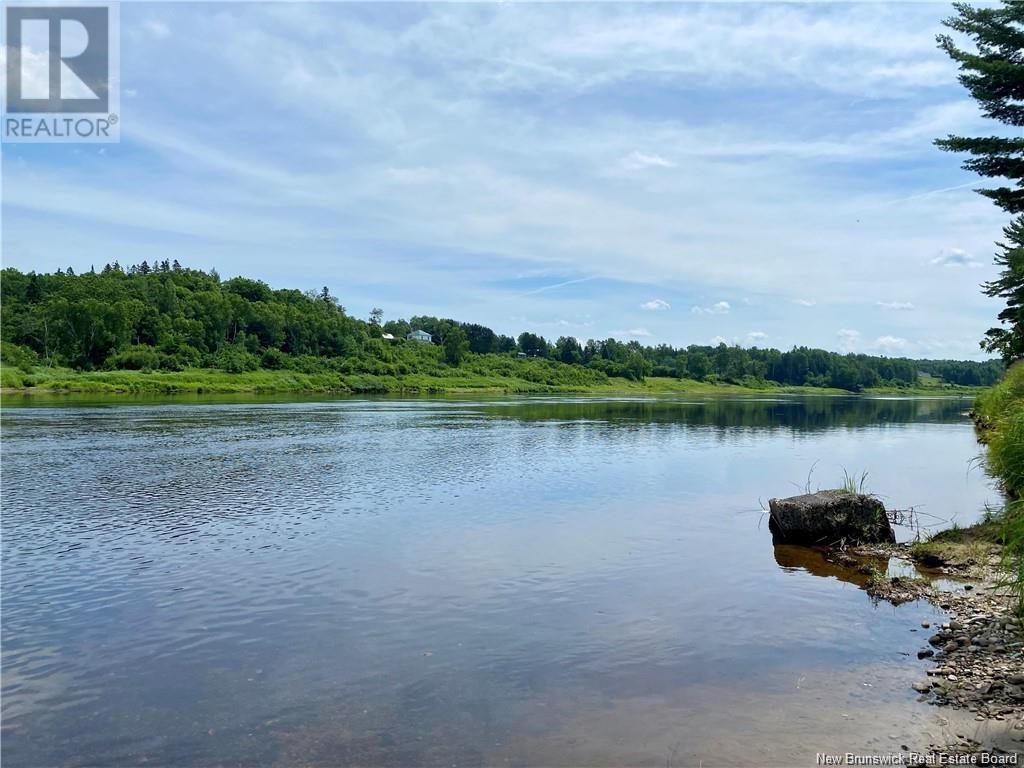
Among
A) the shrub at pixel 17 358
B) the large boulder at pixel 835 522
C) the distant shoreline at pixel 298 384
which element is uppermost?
the shrub at pixel 17 358

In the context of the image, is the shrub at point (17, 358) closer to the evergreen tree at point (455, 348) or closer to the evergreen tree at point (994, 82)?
the evergreen tree at point (455, 348)

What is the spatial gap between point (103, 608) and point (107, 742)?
5.36 meters

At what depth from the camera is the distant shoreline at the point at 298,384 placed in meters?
92.7

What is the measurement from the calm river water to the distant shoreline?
2856 inches

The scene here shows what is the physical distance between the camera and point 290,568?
52.1 feet

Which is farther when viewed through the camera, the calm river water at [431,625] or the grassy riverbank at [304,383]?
the grassy riverbank at [304,383]

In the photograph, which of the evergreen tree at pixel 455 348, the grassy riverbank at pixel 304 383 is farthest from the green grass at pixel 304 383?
the evergreen tree at pixel 455 348

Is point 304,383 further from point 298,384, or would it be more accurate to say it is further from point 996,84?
point 996,84

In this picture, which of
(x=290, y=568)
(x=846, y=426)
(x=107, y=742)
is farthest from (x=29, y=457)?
(x=846, y=426)

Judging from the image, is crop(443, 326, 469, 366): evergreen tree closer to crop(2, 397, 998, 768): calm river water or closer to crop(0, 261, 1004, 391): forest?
crop(0, 261, 1004, 391): forest

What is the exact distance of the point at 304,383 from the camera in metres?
126

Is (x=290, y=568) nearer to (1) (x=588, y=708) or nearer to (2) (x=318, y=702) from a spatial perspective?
(2) (x=318, y=702)

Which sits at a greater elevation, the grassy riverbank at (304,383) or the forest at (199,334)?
the forest at (199,334)

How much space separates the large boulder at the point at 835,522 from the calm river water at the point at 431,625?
1.00 meters
